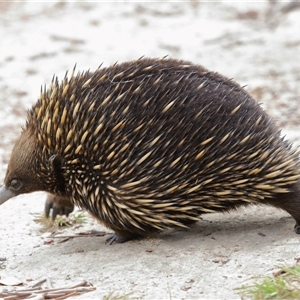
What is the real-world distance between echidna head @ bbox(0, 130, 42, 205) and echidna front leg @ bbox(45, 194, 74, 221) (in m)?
0.46

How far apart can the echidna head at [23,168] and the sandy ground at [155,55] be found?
0.51 metres

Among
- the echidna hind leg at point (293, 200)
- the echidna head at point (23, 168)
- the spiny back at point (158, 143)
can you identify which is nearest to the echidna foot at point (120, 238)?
the spiny back at point (158, 143)

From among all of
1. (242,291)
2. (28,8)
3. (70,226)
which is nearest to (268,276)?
(242,291)

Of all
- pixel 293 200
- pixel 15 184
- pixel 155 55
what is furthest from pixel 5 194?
pixel 155 55

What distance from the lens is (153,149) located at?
4.86 metres

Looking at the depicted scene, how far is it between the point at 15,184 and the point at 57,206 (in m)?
0.62

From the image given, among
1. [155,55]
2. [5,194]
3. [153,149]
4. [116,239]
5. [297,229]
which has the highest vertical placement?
[155,55]

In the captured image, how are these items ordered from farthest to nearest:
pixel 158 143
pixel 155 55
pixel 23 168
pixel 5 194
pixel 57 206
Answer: pixel 155 55, pixel 57 206, pixel 5 194, pixel 23 168, pixel 158 143

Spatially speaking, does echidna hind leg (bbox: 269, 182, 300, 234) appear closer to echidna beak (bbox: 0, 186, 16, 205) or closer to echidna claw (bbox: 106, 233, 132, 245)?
echidna claw (bbox: 106, 233, 132, 245)

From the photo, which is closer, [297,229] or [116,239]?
[297,229]

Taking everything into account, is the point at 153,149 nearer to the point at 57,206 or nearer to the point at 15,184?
the point at 15,184

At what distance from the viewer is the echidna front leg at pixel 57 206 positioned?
5641mm

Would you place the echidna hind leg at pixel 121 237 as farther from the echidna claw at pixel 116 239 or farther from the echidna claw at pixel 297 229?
the echidna claw at pixel 297 229

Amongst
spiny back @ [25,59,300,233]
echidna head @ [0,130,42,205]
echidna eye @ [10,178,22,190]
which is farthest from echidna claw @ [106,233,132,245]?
echidna eye @ [10,178,22,190]
